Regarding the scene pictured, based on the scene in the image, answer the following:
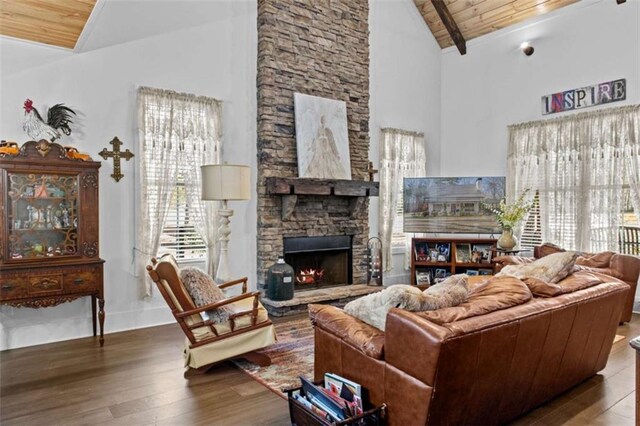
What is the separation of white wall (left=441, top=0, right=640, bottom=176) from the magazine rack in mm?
5582

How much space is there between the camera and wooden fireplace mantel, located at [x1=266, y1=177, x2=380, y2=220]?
528 centimetres

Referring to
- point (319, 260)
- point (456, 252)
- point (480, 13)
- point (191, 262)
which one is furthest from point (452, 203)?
point (191, 262)

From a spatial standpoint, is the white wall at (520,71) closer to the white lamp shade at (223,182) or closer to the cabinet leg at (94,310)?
the white lamp shade at (223,182)

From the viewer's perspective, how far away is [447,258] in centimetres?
656

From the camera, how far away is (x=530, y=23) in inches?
257

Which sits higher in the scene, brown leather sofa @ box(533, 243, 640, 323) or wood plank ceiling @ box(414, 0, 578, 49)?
wood plank ceiling @ box(414, 0, 578, 49)

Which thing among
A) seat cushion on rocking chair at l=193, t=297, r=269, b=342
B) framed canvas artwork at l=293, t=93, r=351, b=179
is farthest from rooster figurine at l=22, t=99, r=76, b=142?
framed canvas artwork at l=293, t=93, r=351, b=179

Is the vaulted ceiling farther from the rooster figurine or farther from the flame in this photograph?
the flame

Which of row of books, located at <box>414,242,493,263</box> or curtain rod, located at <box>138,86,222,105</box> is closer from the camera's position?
curtain rod, located at <box>138,86,222,105</box>

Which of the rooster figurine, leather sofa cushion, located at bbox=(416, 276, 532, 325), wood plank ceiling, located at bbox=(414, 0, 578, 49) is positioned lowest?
leather sofa cushion, located at bbox=(416, 276, 532, 325)

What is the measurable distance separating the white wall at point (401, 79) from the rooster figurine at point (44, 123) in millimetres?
4306

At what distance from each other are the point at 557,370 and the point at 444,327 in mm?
1289

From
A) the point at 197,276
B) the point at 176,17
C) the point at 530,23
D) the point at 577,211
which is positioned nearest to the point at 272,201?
the point at 197,276

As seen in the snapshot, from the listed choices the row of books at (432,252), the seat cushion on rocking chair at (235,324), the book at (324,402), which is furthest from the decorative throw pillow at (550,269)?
the row of books at (432,252)
